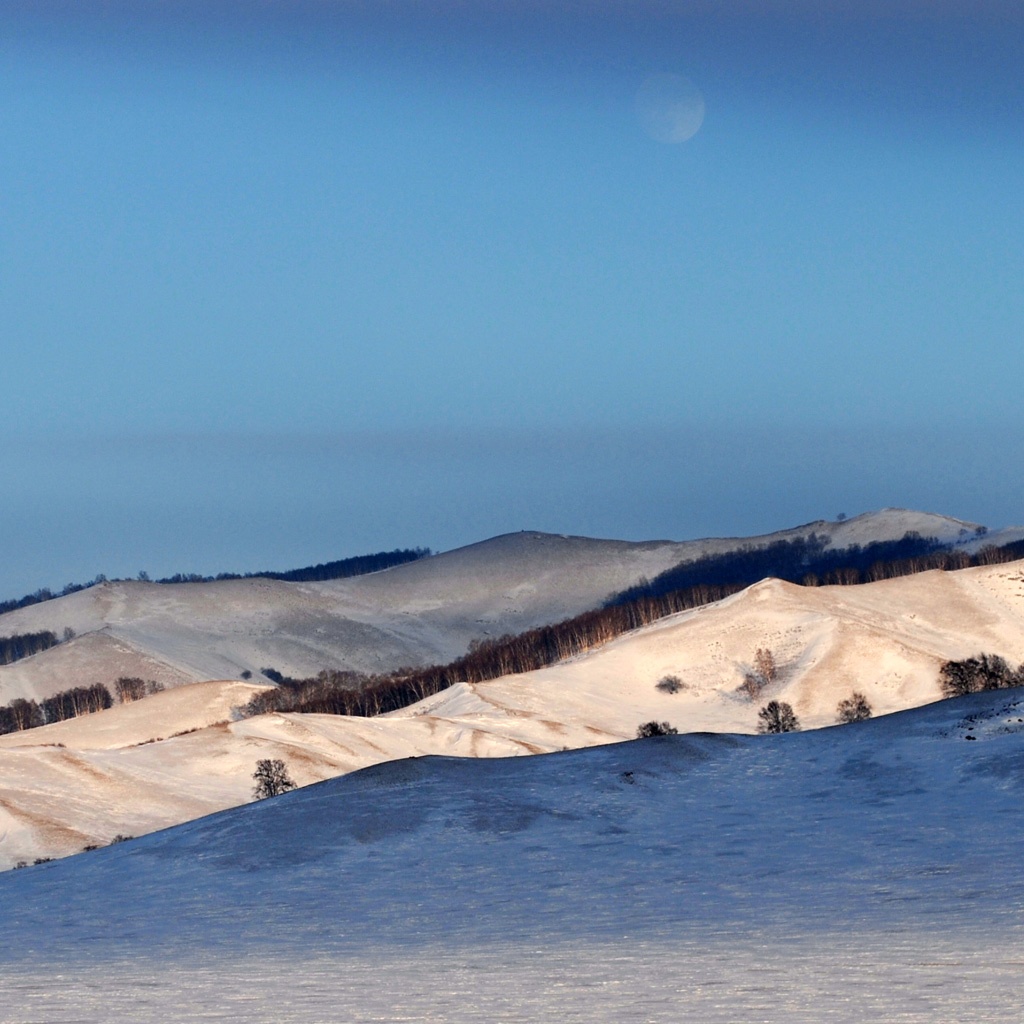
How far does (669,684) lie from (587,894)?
136 meters

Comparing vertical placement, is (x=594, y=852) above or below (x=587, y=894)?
above

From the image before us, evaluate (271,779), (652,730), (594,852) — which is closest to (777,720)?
(652,730)

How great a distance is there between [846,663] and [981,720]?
116 meters

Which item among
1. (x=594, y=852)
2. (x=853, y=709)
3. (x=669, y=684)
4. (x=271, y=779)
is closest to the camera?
(x=594, y=852)

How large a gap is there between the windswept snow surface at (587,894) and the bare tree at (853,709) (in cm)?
8592

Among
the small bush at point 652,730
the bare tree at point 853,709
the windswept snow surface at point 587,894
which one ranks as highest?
the small bush at point 652,730

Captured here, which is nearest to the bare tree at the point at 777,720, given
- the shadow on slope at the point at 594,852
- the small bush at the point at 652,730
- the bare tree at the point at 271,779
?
the small bush at the point at 652,730

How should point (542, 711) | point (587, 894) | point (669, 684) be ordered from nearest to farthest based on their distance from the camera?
point (587, 894) < point (542, 711) < point (669, 684)

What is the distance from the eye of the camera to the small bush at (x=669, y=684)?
166 m

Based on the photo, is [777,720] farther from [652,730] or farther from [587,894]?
[587,894]

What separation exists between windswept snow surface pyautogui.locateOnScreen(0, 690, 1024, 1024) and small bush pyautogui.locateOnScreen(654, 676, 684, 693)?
115 m

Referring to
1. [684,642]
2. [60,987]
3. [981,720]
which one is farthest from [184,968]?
[684,642]

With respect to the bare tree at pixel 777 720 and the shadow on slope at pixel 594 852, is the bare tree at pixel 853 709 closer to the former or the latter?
the bare tree at pixel 777 720

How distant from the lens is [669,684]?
16725cm
